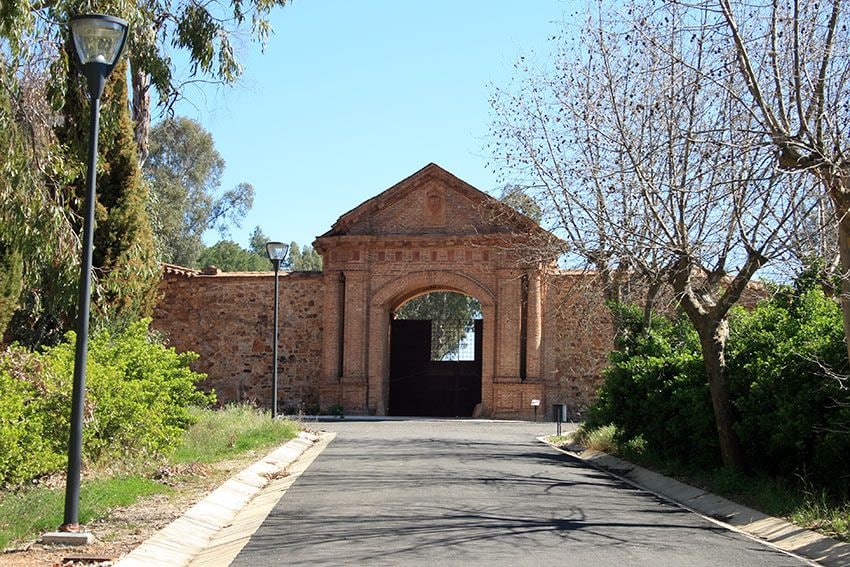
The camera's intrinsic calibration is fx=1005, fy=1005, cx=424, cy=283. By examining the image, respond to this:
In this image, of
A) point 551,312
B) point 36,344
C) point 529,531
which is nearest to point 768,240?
point 529,531

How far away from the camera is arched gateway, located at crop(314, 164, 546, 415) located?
115ft

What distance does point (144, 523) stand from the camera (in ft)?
33.0

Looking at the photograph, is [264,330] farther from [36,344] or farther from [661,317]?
[661,317]

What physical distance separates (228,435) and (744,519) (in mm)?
11433

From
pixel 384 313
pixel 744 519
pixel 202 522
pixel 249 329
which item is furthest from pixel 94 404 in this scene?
pixel 249 329

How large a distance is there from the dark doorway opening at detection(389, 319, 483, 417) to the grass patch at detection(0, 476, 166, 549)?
26177 mm

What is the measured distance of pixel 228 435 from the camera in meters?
20.0

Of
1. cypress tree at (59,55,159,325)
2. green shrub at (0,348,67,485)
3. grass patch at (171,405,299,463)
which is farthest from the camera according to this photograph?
cypress tree at (59,55,159,325)

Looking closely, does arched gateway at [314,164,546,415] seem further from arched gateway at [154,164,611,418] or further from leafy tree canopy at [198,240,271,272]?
leafy tree canopy at [198,240,271,272]

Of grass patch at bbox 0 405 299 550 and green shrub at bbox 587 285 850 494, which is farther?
green shrub at bbox 587 285 850 494

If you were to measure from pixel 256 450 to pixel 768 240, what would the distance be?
388 inches

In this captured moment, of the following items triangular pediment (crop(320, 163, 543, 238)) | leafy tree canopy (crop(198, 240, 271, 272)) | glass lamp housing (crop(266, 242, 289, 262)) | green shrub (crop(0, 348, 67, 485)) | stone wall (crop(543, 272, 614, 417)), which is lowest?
green shrub (crop(0, 348, 67, 485))

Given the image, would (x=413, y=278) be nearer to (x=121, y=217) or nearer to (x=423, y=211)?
(x=423, y=211)

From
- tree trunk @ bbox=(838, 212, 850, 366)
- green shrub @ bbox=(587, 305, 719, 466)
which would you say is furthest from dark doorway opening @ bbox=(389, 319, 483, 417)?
tree trunk @ bbox=(838, 212, 850, 366)
